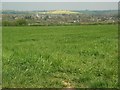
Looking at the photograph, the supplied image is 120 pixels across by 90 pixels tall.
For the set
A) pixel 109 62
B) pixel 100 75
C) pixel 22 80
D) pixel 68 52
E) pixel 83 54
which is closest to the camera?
pixel 22 80

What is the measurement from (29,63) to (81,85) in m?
2.27

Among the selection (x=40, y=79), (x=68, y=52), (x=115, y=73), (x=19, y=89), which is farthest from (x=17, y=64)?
(x=68, y=52)

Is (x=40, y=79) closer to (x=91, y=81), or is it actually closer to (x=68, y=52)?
(x=91, y=81)

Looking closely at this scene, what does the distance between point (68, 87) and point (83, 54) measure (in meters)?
4.66

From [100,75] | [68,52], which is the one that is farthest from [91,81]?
[68,52]

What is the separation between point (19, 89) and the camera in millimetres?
6156

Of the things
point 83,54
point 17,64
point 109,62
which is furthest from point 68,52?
point 17,64

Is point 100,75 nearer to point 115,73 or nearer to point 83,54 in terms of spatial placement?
point 115,73

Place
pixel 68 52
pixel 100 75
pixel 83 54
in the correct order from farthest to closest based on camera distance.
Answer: pixel 68 52
pixel 83 54
pixel 100 75

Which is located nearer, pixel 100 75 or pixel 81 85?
pixel 81 85

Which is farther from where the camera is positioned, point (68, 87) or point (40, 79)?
point (40, 79)

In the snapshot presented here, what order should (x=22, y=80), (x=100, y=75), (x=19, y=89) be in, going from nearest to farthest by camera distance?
(x=19, y=89) → (x=22, y=80) → (x=100, y=75)

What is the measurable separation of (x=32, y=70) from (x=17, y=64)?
0.94 metres

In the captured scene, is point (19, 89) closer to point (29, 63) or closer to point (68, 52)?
point (29, 63)
